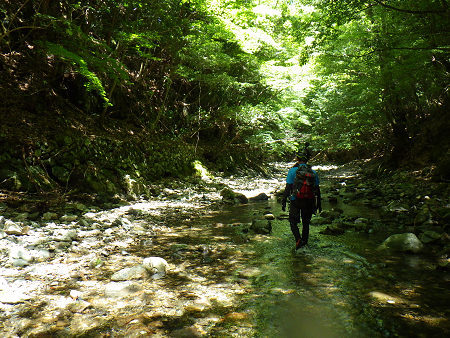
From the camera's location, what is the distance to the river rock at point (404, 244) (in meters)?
4.17

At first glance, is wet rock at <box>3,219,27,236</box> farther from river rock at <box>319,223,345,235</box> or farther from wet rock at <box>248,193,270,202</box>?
wet rock at <box>248,193,270,202</box>

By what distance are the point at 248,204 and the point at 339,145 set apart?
11830 millimetres

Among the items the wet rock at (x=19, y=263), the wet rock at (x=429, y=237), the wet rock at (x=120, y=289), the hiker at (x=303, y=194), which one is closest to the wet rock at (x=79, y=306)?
the wet rock at (x=120, y=289)

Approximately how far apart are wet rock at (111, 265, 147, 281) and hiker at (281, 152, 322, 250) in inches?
103

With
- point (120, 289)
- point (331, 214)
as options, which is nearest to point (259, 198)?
point (331, 214)

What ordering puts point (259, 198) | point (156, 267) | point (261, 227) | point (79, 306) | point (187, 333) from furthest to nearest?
point (259, 198), point (261, 227), point (156, 267), point (79, 306), point (187, 333)

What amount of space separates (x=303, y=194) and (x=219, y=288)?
7.45 feet

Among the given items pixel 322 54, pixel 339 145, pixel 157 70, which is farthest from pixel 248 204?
pixel 339 145

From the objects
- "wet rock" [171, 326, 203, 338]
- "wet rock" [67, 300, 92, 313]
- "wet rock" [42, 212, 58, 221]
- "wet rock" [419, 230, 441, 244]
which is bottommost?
"wet rock" [171, 326, 203, 338]

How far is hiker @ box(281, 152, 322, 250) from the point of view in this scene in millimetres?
4527

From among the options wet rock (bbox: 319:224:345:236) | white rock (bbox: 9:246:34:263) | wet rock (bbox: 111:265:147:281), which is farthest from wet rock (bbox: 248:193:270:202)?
white rock (bbox: 9:246:34:263)

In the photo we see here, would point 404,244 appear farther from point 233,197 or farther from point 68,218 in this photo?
point 68,218

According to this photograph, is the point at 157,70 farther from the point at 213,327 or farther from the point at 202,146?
the point at 213,327

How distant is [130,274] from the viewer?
3.31 m
